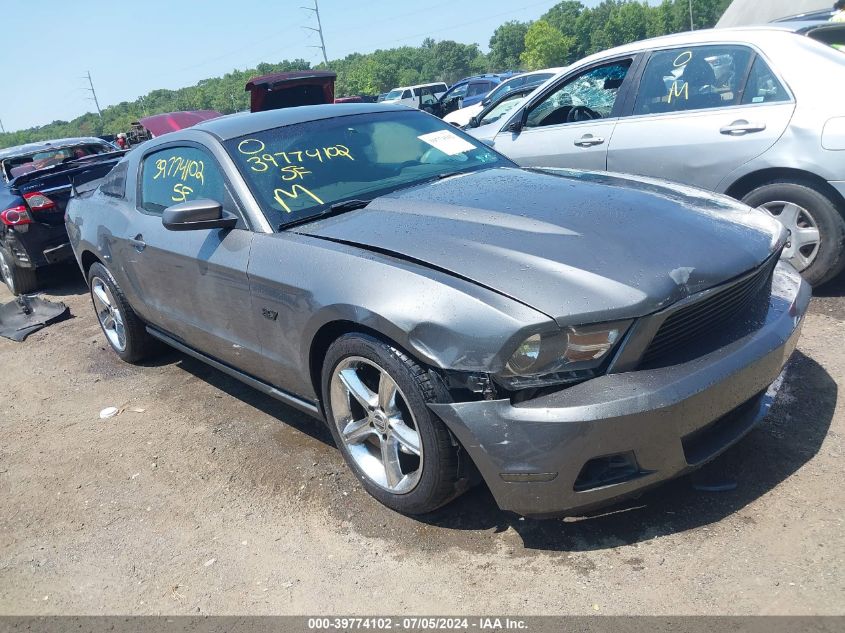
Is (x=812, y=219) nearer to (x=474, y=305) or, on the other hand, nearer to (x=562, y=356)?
(x=562, y=356)

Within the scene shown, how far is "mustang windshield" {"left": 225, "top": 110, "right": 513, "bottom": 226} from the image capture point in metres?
3.23

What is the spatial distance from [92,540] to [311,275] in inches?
62.1

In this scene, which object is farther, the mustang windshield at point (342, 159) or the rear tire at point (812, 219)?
the rear tire at point (812, 219)

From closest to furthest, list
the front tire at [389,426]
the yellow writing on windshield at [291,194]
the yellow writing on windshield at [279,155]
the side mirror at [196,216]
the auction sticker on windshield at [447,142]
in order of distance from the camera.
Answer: the front tire at [389,426] → the side mirror at [196,216] → the yellow writing on windshield at [291,194] → the yellow writing on windshield at [279,155] → the auction sticker on windshield at [447,142]

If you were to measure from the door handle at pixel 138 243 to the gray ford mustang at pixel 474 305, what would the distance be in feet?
0.78

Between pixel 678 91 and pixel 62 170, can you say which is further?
pixel 62 170

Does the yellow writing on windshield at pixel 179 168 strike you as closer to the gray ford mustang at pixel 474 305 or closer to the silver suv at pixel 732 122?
the gray ford mustang at pixel 474 305

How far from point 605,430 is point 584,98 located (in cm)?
384

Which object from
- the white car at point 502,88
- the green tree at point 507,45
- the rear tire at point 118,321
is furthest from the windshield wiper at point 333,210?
the green tree at point 507,45

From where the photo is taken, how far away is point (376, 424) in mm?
2729

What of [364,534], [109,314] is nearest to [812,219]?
[364,534]

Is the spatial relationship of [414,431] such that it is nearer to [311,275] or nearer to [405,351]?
[405,351]

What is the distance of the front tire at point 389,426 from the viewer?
7.88 ft

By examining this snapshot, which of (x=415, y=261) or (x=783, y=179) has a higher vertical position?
(x=415, y=261)
